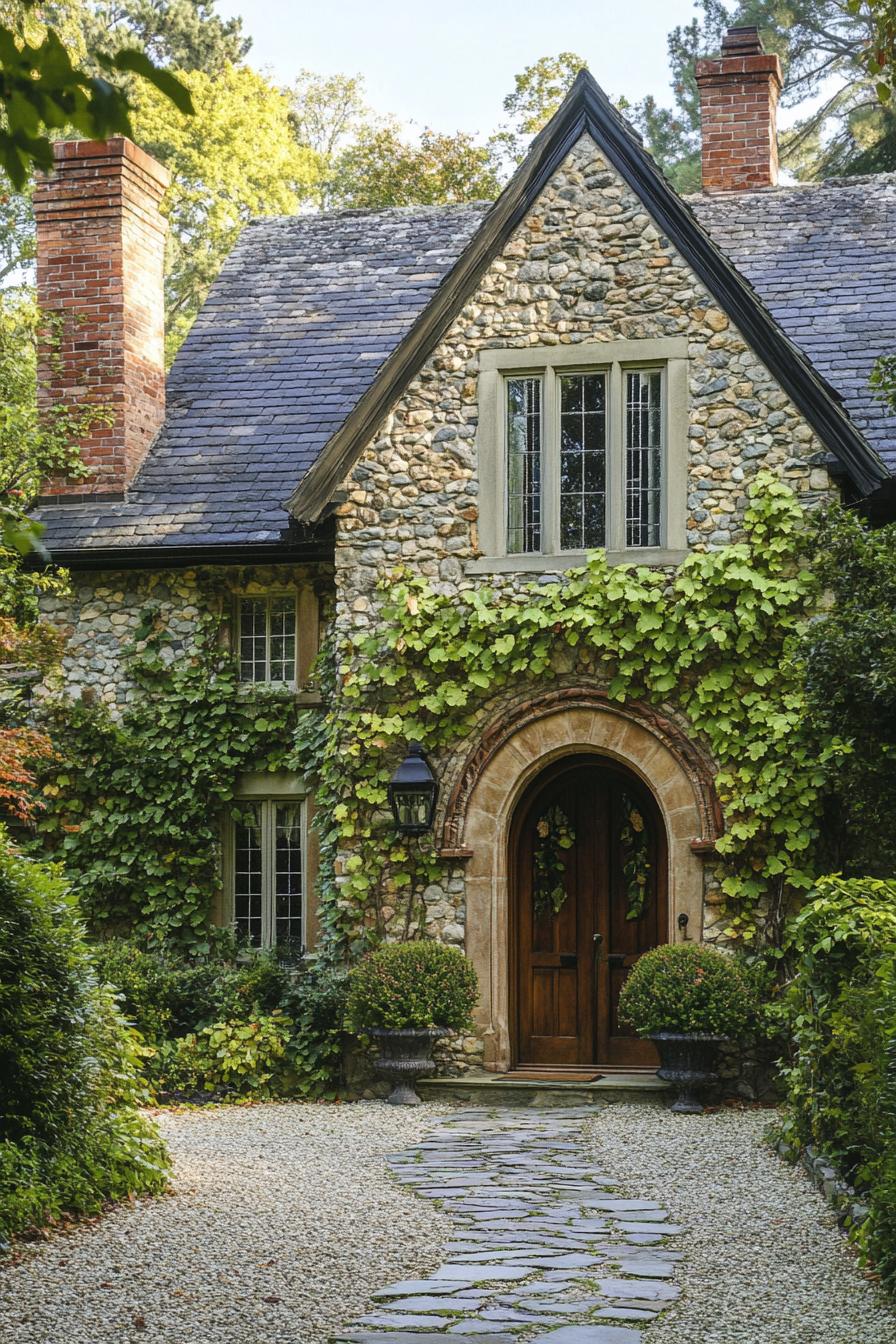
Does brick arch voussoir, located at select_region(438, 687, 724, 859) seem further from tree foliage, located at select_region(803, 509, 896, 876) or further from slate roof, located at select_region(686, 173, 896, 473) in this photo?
slate roof, located at select_region(686, 173, 896, 473)

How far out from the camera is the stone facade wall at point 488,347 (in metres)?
12.4

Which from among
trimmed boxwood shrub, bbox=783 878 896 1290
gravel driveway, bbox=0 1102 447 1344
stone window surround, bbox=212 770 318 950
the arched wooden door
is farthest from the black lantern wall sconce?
trimmed boxwood shrub, bbox=783 878 896 1290

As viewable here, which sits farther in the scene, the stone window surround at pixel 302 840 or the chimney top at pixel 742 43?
the chimney top at pixel 742 43

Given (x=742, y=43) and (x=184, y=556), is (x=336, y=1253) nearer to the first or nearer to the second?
(x=184, y=556)

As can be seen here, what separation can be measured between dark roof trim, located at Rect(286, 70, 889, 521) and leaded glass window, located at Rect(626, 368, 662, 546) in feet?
2.76

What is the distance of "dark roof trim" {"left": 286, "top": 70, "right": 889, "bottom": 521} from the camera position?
39.8 ft

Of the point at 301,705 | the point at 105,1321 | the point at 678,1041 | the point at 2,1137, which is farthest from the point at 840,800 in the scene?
the point at 105,1321

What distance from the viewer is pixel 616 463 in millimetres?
12430

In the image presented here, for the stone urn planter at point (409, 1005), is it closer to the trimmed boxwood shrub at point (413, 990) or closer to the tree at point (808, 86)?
the trimmed boxwood shrub at point (413, 990)

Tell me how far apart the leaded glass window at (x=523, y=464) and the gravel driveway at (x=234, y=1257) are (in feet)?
16.5

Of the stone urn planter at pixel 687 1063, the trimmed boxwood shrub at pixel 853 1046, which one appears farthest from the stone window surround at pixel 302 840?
the trimmed boxwood shrub at pixel 853 1046

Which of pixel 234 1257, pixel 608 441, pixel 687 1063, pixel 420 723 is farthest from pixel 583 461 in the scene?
pixel 234 1257

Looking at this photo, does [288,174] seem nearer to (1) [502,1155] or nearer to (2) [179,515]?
(2) [179,515]

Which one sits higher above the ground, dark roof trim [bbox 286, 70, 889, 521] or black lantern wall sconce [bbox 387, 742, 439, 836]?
dark roof trim [bbox 286, 70, 889, 521]
